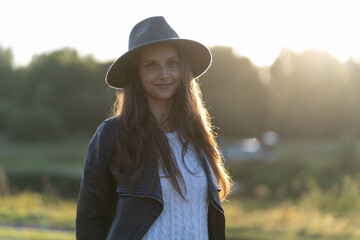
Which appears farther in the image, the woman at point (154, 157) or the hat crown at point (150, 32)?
the hat crown at point (150, 32)

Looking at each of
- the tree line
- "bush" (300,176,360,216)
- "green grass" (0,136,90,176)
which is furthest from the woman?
the tree line

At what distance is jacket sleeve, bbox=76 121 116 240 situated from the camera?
225cm

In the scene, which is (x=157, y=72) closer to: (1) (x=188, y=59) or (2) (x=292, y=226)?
(1) (x=188, y=59)

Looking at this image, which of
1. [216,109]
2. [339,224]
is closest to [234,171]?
[339,224]

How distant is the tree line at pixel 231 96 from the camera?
107ft

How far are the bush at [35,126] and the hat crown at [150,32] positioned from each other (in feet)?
119

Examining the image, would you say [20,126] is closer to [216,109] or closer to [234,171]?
[216,109]

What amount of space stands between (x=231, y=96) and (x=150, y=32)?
1332 inches

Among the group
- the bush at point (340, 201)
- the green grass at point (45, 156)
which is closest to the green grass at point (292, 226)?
the bush at point (340, 201)

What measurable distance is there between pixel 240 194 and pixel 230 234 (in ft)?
30.0

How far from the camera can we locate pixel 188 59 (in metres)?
2.60

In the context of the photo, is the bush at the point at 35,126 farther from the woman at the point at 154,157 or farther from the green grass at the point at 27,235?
the woman at the point at 154,157

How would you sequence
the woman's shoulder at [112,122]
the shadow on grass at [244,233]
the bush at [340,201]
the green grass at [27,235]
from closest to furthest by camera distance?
the woman's shoulder at [112,122], the green grass at [27,235], the shadow on grass at [244,233], the bush at [340,201]

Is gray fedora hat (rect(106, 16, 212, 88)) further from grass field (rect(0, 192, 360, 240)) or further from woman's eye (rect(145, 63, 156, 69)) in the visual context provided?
grass field (rect(0, 192, 360, 240))
